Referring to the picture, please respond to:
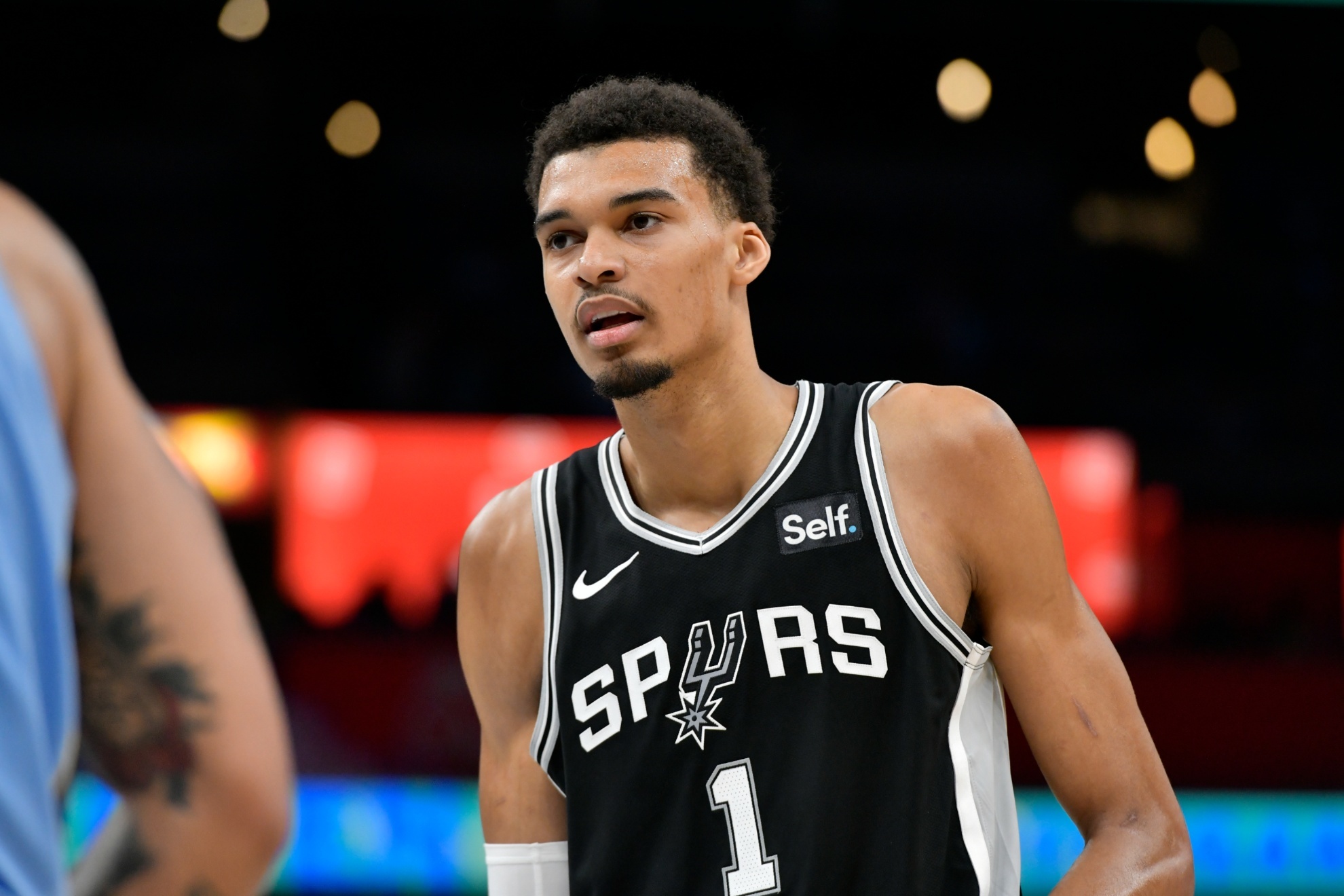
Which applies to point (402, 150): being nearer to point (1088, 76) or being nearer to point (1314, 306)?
point (1088, 76)

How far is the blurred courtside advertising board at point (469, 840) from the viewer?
612 centimetres

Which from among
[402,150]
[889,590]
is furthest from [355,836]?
[889,590]

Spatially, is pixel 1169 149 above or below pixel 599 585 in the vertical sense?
above

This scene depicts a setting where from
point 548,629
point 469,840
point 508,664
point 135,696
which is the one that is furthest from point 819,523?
point 469,840

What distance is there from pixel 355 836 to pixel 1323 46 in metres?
6.86

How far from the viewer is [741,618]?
2154 millimetres

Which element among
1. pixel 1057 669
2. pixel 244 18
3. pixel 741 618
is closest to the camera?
pixel 1057 669

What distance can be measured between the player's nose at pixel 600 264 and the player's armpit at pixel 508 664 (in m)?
0.43

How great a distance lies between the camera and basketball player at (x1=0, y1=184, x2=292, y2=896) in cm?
102

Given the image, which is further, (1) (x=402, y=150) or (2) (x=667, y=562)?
(1) (x=402, y=150)

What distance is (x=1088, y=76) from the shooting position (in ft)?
28.6

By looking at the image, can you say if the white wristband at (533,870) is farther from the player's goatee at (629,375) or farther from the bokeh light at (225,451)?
the bokeh light at (225,451)

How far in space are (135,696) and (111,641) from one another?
0.18 ft

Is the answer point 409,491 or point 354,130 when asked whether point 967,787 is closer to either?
point 409,491
